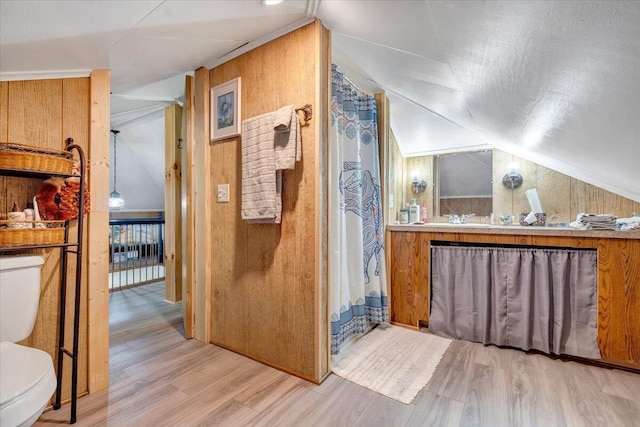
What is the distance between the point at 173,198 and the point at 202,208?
49.6 inches

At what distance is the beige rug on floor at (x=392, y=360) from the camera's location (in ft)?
5.61

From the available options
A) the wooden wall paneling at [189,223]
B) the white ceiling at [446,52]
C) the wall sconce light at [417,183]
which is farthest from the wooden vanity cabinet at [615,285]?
the wooden wall paneling at [189,223]

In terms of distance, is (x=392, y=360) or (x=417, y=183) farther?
(x=417, y=183)

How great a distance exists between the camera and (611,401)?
5.12ft

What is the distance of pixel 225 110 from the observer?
7.04ft

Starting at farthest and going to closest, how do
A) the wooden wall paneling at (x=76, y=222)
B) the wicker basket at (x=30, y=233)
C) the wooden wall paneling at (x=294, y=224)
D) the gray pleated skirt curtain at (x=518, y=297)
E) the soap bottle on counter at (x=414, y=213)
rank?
the soap bottle on counter at (x=414, y=213), the gray pleated skirt curtain at (x=518, y=297), the wooden wall paneling at (x=294, y=224), the wooden wall paneling at (x=76, y=222), the wicker basket at (x=30, y=233)

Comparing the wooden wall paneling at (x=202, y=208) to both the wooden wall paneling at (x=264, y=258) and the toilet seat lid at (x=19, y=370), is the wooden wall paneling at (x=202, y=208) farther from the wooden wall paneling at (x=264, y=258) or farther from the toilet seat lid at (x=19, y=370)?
the toilet seat lid at (x=19, y=370)

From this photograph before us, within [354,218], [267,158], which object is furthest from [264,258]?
[354,218]

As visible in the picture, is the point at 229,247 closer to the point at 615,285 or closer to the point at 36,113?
the point at 36,113

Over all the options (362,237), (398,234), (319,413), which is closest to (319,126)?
(362,237)

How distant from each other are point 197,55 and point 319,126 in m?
1.05

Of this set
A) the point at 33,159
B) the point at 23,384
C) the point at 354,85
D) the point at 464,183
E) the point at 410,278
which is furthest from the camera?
the point at 464,183

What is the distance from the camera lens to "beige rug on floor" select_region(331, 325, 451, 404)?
1710 millimetres

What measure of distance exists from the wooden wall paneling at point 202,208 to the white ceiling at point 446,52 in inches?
9.0
